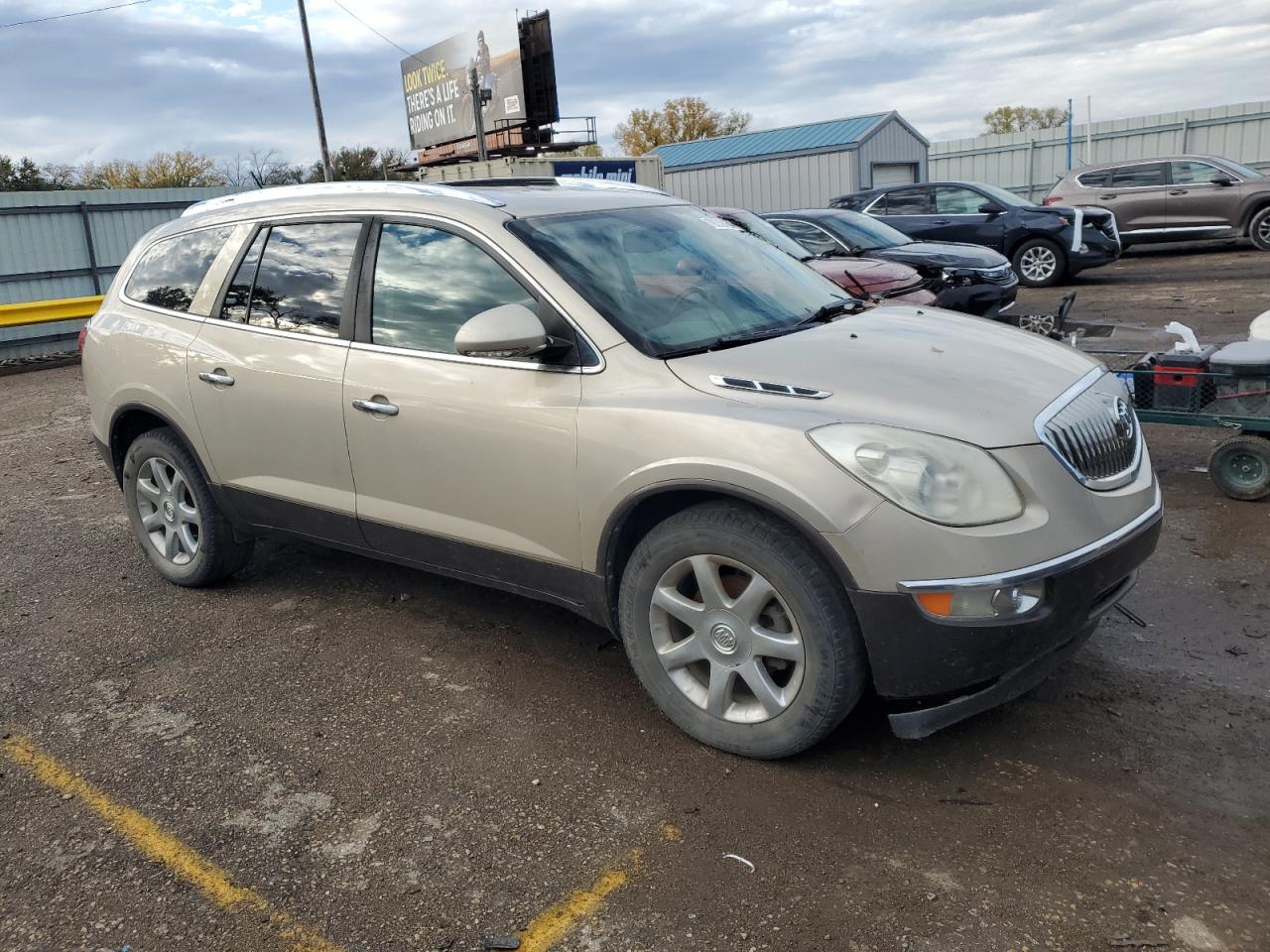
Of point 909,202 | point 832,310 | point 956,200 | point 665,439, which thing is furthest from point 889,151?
point 665,439

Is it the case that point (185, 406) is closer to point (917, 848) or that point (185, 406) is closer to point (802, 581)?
point (802, 581)

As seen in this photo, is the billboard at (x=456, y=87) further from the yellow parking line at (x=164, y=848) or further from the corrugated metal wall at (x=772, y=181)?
the yellow parking line at (x=164, y=848)

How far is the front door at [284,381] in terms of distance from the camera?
414 cm

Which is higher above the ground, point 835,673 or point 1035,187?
point 1035,187

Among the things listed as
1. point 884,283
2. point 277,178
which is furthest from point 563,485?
point 277,178

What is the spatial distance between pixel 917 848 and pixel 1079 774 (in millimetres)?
647

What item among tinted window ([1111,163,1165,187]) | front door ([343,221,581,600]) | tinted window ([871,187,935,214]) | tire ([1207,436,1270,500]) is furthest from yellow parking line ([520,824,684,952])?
tinted window ([1111,163,1165,187])

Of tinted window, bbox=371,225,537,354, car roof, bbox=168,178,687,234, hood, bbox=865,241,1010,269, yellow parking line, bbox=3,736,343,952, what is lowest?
yellow parking line, bbox=3,736,343,952

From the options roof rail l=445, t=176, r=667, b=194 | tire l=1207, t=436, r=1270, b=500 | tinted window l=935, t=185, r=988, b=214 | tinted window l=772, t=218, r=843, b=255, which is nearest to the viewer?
roof rail l=445, t=176, r=667, b=194

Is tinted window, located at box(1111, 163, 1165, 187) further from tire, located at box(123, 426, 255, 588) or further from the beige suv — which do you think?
tire, located at box(123, 426, 255, 588)

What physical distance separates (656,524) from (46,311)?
1468 cm

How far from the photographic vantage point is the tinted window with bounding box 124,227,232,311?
4746mm

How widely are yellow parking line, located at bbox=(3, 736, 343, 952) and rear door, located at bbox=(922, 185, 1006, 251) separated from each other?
1437 cm

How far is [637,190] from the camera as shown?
4.60 meters
